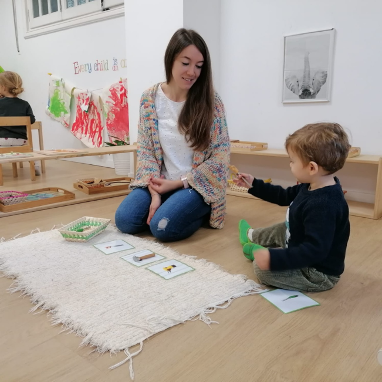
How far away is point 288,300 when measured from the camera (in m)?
1.11

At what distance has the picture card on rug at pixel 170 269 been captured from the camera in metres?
1.26

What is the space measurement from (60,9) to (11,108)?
1271 millimetres

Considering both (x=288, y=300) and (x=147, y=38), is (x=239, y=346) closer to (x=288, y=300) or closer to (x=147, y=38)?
(x=288, y=300)

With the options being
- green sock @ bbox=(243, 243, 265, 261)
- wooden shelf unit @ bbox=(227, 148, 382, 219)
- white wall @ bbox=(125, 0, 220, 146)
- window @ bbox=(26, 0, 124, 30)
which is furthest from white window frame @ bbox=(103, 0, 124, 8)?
green sock @ bbox=(243, 243, 265, 261)

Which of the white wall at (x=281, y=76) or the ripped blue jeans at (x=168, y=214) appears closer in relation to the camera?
the ripped blue jeans at (x=168, y=214)

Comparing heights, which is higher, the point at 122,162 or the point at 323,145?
the point at 323,145

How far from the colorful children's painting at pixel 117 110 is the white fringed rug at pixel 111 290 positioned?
6.41 ft

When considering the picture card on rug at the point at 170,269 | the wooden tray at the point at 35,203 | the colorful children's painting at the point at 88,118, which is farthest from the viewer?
the colorful children's painting at the point at 88,118

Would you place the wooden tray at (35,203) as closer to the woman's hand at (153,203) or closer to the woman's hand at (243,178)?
the woman's hand at (153,203)

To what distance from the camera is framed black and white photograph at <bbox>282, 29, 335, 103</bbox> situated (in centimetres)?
222

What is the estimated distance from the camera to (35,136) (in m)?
4.70

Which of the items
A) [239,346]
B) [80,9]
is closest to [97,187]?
[239,346]

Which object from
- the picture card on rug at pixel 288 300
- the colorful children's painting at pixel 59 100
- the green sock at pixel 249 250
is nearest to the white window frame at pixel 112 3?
the colorful children's painting at pixel 59 100

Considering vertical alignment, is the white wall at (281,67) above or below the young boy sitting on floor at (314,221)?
above
